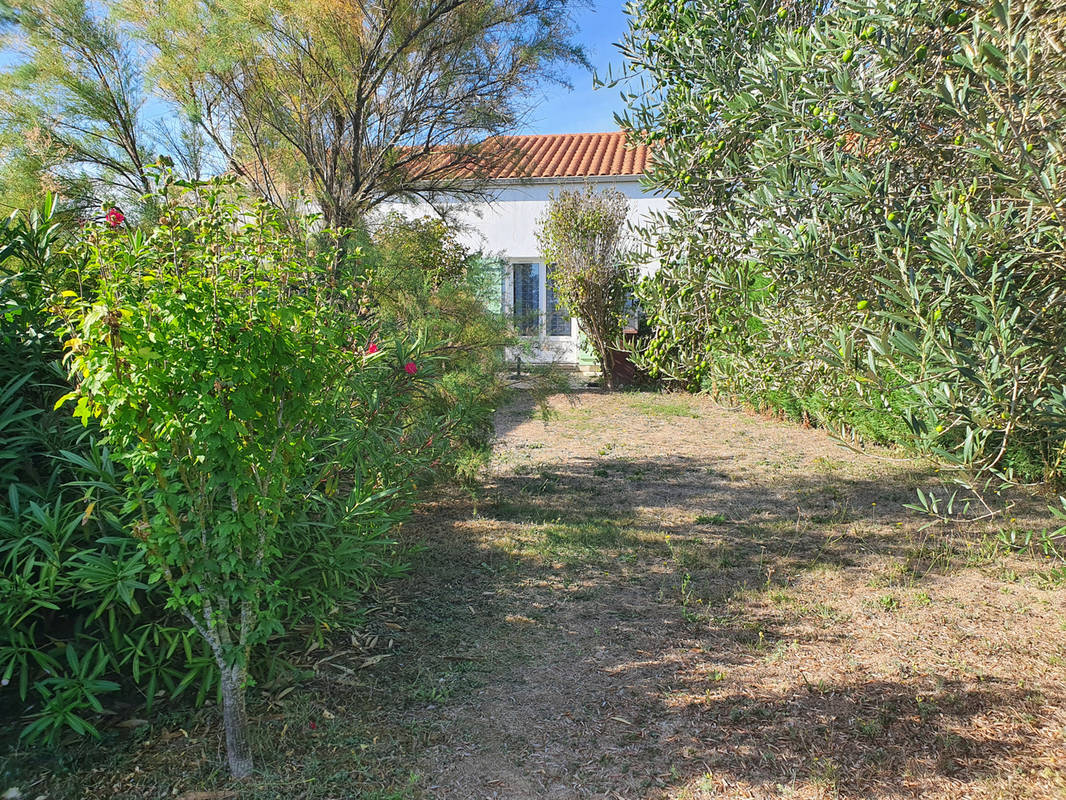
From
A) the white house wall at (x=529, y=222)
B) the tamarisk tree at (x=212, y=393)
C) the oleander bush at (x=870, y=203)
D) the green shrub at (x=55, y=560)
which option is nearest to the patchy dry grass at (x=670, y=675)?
the green shrub at (x=55, y=560)

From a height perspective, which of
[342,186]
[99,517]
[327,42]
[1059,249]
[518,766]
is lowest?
[518,766]

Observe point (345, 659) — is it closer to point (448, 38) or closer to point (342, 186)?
point (342, 186)

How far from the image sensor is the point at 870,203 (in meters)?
2.80

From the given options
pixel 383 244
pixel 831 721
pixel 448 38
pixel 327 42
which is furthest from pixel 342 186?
pixel 831 721

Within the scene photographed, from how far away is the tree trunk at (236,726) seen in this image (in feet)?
8.74

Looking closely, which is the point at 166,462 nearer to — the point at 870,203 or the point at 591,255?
the point at 870,203

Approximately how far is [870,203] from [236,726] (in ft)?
10.3

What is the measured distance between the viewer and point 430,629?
156 inches

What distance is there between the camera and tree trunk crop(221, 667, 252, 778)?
2.66 metres

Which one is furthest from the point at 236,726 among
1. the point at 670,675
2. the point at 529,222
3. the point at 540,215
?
the point at 529,222

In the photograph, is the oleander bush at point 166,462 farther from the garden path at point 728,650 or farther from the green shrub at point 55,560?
the garden path at point 728,650

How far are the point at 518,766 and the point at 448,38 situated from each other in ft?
17.1

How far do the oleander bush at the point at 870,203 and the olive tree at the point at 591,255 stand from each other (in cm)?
880

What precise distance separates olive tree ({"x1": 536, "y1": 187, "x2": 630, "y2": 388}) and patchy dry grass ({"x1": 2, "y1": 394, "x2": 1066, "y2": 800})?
7.50 m
